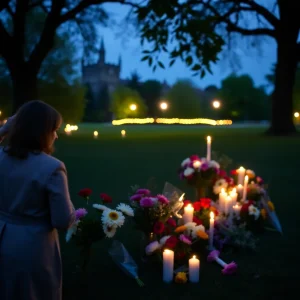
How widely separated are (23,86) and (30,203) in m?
22.1

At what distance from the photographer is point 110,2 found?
23688mm

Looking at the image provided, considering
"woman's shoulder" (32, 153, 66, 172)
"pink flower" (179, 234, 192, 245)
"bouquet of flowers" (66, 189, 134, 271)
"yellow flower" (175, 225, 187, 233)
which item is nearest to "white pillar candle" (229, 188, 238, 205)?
"yellow flower" (175, 225, 187, 233)

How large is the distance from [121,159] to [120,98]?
81110 mm

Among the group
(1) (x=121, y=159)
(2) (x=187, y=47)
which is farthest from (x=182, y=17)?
(1) (x=121, y=159)

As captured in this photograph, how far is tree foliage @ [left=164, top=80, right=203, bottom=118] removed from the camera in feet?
301

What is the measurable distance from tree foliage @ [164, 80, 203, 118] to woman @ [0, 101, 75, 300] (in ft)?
292

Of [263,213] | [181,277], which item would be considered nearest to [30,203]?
[181,277]

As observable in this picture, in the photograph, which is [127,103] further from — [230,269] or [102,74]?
[230,269]

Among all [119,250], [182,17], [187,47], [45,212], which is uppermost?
[182,17]

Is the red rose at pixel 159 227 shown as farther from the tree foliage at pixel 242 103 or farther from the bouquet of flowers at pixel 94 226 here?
the tree foliage at pixel 242 103

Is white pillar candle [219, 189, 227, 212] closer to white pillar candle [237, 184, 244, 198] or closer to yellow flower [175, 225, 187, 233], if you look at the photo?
white pillar candle [237, 184, 244, 198]

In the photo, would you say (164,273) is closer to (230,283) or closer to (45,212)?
(230,283)

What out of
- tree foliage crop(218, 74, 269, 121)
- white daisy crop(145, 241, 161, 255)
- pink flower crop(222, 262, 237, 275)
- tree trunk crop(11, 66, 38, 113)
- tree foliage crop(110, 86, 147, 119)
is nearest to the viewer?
pink flower crop(222, 262, 237, 275)

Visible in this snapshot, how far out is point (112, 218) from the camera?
384cm
